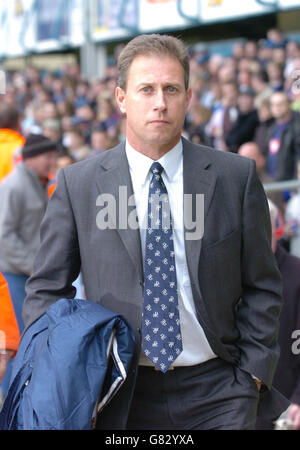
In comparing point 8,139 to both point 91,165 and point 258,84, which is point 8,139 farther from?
point 258,84

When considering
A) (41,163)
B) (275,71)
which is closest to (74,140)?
(275,71)

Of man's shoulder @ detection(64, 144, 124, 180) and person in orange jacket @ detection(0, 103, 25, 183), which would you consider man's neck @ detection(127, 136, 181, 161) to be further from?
person in orange jacket @ detection(0, 103, 25, 183)

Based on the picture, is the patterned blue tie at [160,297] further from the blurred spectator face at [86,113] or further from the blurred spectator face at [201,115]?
the blurred spectator face at [86,113]

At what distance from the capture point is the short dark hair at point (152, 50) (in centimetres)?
256

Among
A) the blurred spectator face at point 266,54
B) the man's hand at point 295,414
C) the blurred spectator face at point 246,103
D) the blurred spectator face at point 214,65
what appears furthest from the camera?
the blurred spectator face at point 214,65

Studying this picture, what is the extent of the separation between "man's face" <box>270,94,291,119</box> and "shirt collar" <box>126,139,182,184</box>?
5080 millimetres

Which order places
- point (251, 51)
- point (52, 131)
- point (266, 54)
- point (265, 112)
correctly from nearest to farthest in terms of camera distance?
point (265, 112) → point (52, 131) → point (266, 54) → point (251, 51)

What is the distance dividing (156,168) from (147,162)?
0.19 feet

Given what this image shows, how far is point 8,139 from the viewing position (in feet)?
20.4

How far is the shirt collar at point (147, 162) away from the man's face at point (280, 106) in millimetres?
5080

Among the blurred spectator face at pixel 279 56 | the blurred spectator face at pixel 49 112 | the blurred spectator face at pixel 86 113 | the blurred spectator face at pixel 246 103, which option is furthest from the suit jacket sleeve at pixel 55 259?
the blurred spectator face at pixel 49 112

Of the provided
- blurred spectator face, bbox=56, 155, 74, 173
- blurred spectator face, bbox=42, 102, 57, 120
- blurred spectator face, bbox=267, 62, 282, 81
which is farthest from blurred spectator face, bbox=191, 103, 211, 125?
blurred spectator face, bbox=42, 102, 57, 120

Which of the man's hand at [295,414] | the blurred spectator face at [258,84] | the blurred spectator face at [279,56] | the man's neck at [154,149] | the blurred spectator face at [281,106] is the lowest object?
the man's hand at [295,414]

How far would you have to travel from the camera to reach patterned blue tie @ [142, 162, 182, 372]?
2.47 metres
